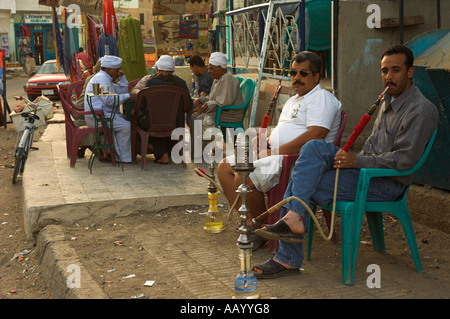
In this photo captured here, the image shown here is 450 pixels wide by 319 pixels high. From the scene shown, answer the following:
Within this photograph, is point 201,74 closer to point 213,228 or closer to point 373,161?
point 213,228

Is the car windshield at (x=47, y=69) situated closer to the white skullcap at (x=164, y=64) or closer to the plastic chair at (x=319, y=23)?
the white skullcap at (x=164, y=64)

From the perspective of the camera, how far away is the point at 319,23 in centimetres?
786

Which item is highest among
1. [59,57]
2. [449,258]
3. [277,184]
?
[59,57]

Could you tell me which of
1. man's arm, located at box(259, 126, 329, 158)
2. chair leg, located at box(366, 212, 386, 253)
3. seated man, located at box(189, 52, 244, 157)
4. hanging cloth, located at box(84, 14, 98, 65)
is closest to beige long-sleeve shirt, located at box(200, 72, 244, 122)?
seated man, located at box(189, 52, 244, 157)

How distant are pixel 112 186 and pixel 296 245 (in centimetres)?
321

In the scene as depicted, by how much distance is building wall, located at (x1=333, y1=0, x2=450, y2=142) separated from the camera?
621 centimetres

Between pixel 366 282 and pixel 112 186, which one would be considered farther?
pixel 112 186

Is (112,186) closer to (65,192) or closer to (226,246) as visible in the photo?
(65,192)

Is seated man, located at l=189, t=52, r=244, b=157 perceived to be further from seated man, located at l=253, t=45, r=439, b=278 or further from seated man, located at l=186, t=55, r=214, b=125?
seated man, located at l=253, t=45, r=439, b=278
